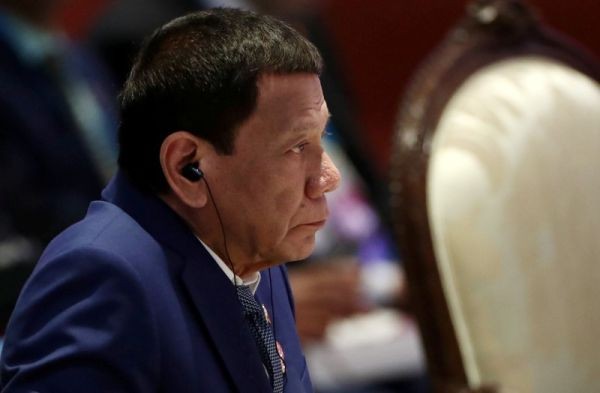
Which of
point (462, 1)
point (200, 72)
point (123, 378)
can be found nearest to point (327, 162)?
point (200, 72)

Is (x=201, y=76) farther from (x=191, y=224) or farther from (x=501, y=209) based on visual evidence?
(x=501, y=209)

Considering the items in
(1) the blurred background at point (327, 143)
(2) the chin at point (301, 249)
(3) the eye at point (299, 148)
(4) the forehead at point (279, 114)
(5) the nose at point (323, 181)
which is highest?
(4) the forehead at point (279, 114)

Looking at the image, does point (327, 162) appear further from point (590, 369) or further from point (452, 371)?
point (590, 369)

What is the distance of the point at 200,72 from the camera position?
3.29 feet

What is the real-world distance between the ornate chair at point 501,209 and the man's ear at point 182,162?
48 cm

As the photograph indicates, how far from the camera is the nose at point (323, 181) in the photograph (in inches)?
42.5

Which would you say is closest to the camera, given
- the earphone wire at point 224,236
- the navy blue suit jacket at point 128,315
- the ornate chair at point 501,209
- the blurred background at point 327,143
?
the navy blue suit jacket at point 128,315

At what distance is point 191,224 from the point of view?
1083 millimetres

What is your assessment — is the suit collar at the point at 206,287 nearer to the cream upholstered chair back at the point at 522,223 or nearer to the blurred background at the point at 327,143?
the cream upholstered chair back at the point at 522,223

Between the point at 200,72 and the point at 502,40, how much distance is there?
768 millimetres

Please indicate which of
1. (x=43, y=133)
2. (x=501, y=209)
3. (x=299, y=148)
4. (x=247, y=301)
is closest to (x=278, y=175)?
(x=299, y=148)

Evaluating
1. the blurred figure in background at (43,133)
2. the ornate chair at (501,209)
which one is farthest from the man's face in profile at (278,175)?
the blurred figure in background at (43,133)

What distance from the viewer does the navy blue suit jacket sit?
0.94 meters

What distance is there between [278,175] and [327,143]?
75.8 inches
